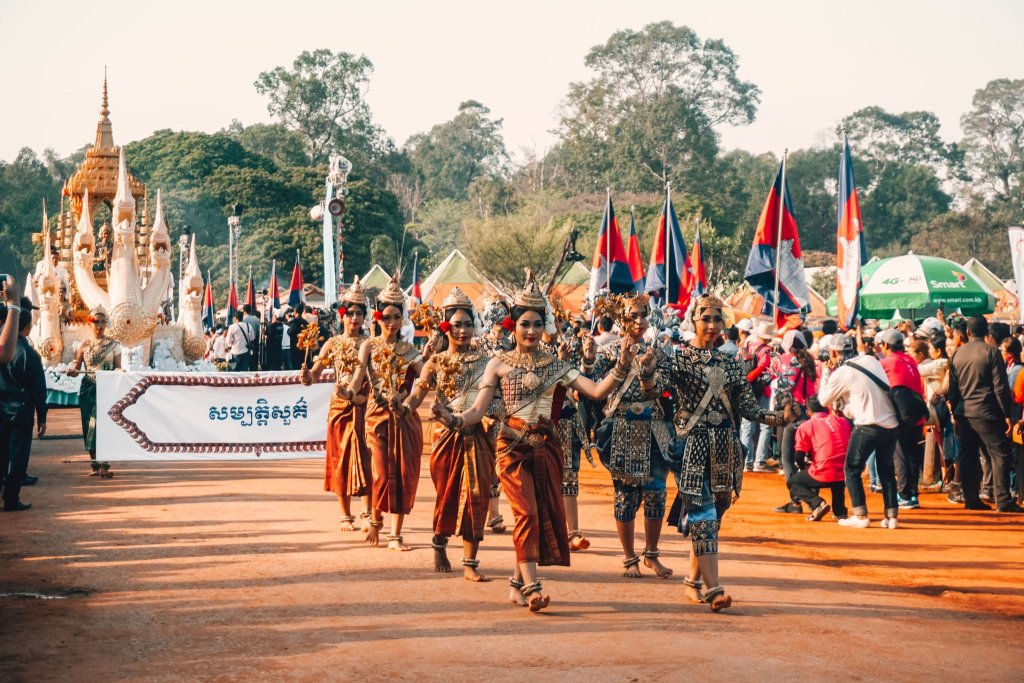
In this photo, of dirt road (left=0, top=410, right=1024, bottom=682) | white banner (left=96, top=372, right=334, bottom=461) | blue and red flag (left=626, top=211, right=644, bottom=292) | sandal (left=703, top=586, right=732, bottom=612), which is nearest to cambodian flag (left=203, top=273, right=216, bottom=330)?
blue and red flag (left=626, top=211, right=644, bottom=292)

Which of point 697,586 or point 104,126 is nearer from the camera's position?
point 697,586

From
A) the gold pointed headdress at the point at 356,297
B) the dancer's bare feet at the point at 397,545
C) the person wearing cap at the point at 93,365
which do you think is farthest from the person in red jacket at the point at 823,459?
the person wearing cap at the point at 93,365

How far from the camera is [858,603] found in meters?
8.04

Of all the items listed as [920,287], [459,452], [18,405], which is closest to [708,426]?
[459,452]

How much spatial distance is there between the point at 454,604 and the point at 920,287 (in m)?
16.9

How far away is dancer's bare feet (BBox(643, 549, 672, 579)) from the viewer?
8.70m

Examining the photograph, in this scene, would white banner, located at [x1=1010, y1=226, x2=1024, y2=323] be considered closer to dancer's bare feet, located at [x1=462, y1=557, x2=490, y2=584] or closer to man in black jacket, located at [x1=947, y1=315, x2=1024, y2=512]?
man in black jacket, located at [x1=947, y1=315, x2=1024, y2=512]

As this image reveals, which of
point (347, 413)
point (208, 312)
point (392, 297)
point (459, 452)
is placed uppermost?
point (208, 312)

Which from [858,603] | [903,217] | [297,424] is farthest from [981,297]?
[903,217]

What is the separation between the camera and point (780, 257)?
51.4ft

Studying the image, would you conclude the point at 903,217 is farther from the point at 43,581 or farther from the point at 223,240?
the point at 43,581

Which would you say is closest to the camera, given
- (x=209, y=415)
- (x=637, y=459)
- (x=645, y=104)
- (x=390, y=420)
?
(x=637, y=459)

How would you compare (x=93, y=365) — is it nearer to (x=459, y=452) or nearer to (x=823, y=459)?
(x=459, y=452)

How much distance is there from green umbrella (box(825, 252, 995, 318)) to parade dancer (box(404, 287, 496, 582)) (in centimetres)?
1546
